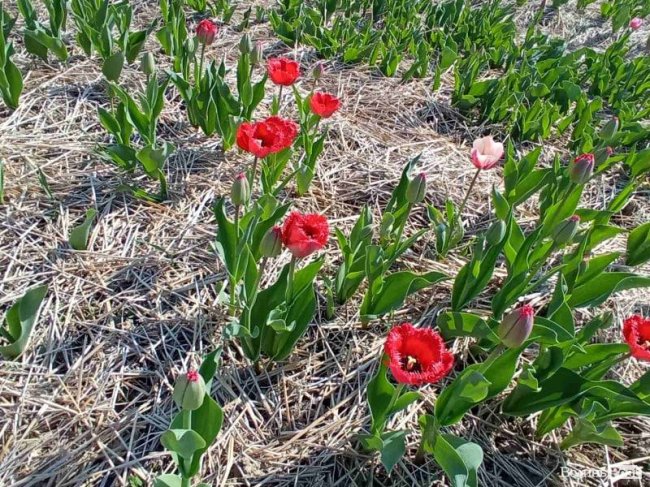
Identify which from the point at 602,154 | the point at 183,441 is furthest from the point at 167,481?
the point at 602,154

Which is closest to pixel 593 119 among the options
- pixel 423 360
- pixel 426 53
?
pixel 426 53

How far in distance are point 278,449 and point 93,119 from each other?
1.71 meters

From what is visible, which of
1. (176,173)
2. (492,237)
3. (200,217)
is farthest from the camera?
(176,173)

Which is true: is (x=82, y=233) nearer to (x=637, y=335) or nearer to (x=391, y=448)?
(x=391, y=448)

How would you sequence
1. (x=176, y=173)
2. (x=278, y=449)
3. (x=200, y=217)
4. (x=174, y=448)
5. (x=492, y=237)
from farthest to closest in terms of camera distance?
(x=176, y=173)
(x=200, y=217)
(x=492, y=237)
(x=278, y=449)
(x=174, y=448)

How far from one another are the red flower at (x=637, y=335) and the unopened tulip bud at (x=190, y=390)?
103 centimetres

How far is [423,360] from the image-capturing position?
4.32ft

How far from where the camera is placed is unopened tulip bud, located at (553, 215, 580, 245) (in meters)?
1.78

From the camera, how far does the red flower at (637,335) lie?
1423mm

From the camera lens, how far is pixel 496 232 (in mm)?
1729

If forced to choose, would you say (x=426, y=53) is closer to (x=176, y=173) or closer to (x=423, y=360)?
(x=176, y=173)

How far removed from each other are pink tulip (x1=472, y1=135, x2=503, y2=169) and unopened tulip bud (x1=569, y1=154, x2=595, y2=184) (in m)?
Answer: 0.24

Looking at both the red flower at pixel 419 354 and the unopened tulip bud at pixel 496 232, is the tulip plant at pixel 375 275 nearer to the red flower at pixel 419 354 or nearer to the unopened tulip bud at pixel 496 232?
the unopened tulip bud at pixel 496 232

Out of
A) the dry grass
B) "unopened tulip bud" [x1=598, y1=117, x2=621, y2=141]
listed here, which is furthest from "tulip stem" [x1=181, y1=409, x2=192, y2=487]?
"unopened tulip bud" [x1=598, y1=117, x2=621, y2=141]
